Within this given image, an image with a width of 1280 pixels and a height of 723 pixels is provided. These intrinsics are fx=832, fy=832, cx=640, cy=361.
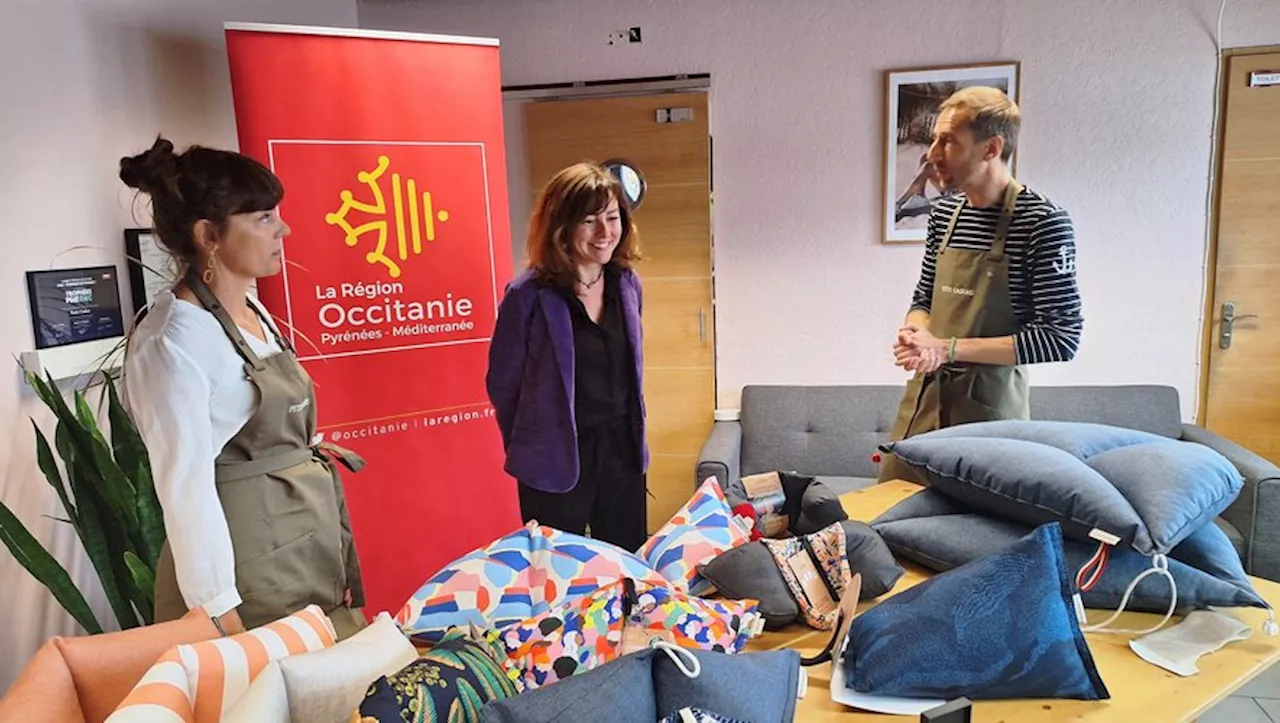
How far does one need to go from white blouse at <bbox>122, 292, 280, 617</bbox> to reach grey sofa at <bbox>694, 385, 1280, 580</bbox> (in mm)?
1955

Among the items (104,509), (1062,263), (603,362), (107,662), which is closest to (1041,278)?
(1062,263)

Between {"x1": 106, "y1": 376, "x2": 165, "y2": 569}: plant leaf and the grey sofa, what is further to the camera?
the grey sofa

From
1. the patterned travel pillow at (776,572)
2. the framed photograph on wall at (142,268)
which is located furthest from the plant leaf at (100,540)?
the patterned travel pillow at (776,572)

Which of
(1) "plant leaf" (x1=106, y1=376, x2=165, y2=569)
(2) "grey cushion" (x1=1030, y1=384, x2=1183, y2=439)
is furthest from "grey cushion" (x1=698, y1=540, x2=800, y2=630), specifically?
(2) "grey cushion" (x1=1030, y1=384, x2=1183, y2=439)

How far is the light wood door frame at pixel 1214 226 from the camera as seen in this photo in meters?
3.22

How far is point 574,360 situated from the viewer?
226cm

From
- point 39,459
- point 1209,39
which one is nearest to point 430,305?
point 39,459

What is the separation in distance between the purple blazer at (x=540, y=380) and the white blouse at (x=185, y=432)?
881 mm

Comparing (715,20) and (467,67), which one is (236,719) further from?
(715,20)

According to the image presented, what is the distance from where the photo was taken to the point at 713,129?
366 cm

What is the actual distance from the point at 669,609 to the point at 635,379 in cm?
113

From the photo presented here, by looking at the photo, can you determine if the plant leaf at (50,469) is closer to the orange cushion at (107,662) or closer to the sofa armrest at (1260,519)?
the orange cushion at (107,662)

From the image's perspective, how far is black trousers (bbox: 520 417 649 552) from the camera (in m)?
2.33

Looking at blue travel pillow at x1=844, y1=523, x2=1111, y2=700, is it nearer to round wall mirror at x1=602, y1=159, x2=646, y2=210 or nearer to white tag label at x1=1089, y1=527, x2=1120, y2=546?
white tag label at x1=1089, y1=527, x2=1120, y2=546
